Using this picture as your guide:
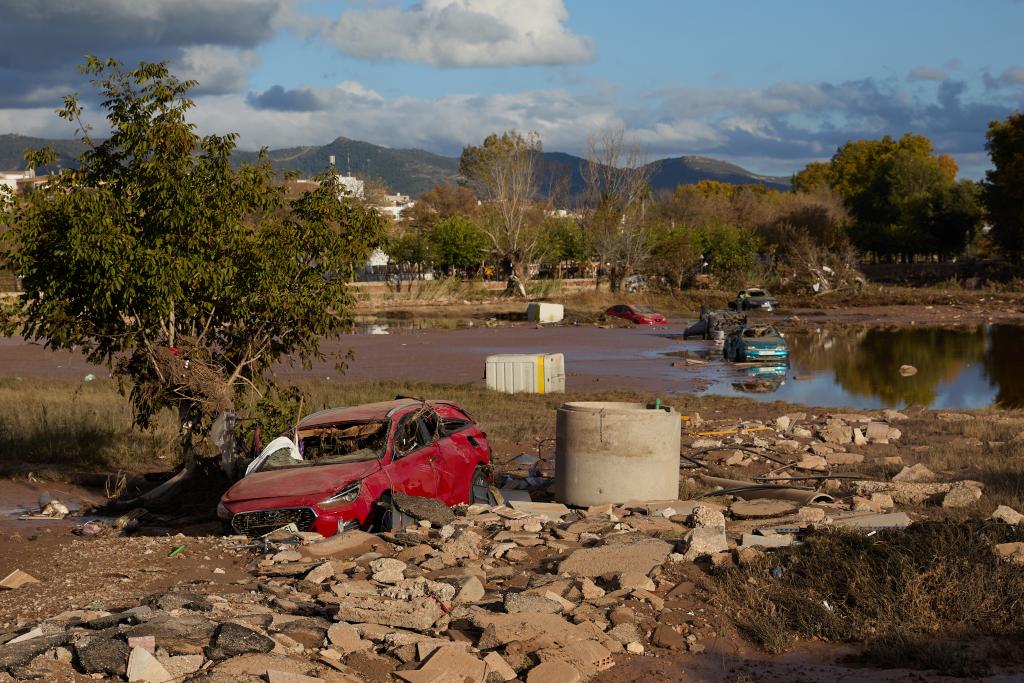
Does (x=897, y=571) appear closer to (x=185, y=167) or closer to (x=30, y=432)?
(x=185, y=167)

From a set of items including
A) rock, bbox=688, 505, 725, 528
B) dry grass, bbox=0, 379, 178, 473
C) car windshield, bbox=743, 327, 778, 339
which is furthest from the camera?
car windshield, bbox=743, 327, 778, 339

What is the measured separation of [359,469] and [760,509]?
14.8 ft

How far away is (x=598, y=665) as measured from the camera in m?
8.20

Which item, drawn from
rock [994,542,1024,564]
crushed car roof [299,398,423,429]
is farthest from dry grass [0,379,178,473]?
rock [994,542,1024,564]

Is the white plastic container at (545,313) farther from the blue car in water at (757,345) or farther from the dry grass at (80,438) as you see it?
the dry grass at (80,438)

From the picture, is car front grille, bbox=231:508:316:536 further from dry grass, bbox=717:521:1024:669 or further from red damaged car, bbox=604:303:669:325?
red damaged car, bbox=604:303:669:325

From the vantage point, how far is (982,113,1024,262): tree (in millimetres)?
82250

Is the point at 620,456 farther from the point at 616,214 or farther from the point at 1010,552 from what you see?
the point at 616,214

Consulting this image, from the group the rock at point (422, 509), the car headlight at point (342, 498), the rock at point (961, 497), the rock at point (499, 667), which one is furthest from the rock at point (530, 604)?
the rock at point (961, 497)

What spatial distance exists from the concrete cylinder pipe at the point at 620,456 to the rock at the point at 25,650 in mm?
7408

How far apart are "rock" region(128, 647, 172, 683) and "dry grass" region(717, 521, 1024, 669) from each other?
4.36 m

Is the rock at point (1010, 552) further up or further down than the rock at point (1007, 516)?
further down

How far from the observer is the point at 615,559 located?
10203mm

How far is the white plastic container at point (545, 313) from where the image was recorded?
65.9 m
